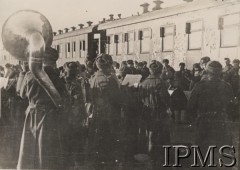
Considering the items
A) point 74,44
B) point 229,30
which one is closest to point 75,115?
point 229,30

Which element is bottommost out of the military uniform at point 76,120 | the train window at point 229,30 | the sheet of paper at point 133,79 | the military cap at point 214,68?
the military uniform at point 76,120

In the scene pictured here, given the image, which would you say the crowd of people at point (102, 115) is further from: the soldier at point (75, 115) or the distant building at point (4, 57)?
the distant building at point (4, 57)

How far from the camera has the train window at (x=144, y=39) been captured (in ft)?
29.6

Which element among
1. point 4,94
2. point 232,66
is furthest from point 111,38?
A: point 4,94

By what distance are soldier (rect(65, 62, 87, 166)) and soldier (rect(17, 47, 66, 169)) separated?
1.89 ft

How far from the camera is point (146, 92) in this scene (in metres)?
4.54

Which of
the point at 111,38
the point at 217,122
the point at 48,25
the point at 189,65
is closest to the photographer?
the point at 217,122

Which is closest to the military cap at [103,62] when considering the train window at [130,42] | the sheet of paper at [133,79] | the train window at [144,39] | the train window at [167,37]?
the sheet of paper at [133,79]

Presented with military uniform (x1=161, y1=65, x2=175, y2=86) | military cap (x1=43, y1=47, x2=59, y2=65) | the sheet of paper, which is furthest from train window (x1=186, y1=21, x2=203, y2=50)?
military cap (x1=43, y1=47, x2=59, y2=65)

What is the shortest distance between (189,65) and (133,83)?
2545mm

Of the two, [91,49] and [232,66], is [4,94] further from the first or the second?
[91,49]

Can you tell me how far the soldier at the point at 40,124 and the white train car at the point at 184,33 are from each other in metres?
3.58

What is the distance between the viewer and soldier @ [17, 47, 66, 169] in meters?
3.58

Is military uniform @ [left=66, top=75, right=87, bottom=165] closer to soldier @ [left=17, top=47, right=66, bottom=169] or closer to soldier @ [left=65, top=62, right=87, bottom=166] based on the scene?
soldier @ [left=65, top=62, right=87, bottom=166]
